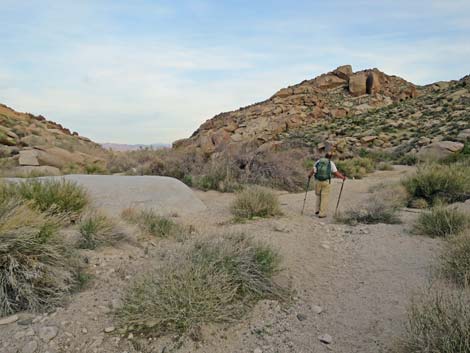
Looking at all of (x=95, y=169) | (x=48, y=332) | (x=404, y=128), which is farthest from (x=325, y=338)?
(x=404, y=128)

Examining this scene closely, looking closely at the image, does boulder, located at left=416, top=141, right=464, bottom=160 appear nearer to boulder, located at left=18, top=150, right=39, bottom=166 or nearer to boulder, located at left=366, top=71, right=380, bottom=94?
boulder, located at left=18, top=150, right=39, bottom=166

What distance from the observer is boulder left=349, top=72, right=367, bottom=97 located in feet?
141

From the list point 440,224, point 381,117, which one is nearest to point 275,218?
point 440,224

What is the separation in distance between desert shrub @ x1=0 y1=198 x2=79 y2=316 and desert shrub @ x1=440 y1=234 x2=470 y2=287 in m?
4.01

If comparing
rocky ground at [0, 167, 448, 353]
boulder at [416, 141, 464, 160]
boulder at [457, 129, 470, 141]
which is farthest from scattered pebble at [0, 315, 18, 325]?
boulder at [457, 129, 470, 141]

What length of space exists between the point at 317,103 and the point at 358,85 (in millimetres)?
7383

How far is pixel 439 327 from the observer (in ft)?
7.87

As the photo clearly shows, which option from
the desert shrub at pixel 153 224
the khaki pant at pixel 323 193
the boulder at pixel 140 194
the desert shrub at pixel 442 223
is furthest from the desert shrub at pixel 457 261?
the boulder at pixel 140 194

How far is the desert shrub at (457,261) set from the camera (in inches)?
149

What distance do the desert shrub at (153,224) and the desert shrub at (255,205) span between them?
173cm

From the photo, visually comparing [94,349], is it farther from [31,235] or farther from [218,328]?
[31,235]

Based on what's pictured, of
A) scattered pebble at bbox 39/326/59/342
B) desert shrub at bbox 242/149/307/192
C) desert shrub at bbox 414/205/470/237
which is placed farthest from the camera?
desert shrub at bbox 242/149/307/192

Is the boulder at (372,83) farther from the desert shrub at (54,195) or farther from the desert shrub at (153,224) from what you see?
the desert shrub at (54,195)

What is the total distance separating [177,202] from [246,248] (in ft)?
14.8
